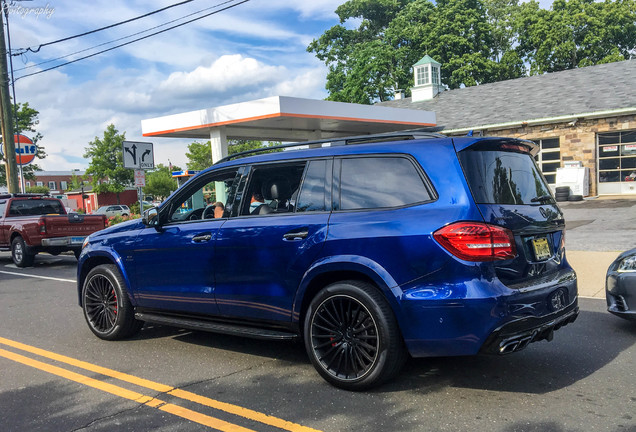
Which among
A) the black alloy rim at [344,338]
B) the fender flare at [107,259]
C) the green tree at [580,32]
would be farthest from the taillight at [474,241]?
the green tree at [580,32]

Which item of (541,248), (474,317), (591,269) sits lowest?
(591,269)

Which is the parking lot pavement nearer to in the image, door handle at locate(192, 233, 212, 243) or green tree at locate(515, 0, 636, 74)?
door handle at locate(192, 233, 212, 243)

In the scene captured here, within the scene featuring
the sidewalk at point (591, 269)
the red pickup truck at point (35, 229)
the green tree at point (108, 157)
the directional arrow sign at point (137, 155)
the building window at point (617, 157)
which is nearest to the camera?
the sidewalk at point (591, 269)

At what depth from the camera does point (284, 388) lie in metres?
4.30

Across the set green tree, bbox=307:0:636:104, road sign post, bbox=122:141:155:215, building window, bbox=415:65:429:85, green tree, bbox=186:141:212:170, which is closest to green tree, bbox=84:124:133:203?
green tree, bbox=186:141:212:170

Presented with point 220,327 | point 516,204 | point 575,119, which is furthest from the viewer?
point 575,119

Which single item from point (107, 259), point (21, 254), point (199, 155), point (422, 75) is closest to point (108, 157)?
point (199, 155)

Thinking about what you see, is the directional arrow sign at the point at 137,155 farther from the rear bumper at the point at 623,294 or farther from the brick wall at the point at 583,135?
the brick wall at the point at 583,135

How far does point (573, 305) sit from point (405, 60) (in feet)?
138

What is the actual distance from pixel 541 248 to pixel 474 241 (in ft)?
2.51

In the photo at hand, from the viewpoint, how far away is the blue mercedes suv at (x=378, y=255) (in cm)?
373

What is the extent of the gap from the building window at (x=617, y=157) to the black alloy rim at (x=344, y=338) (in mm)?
21113

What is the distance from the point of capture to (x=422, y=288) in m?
3.80

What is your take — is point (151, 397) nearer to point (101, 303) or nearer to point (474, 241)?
point (101, 303)
